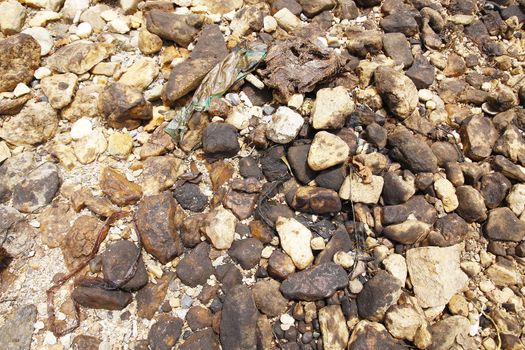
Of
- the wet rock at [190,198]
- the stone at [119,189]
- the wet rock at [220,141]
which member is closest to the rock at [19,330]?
the stone at [119,189]

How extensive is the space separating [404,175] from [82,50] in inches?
109

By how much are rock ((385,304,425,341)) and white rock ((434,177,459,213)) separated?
2.68ft

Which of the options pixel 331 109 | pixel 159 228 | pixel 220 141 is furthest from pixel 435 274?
pixel 159 228

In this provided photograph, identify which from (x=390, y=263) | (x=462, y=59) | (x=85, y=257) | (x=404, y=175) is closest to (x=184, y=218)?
(x=85, y=257)

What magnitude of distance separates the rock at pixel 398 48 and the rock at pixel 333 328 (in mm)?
2119

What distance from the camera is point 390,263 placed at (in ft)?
8.66

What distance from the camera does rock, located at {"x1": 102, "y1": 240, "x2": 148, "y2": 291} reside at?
2.56 meters

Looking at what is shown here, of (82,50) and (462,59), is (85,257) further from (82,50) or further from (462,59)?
(462,59)

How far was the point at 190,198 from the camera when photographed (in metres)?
2.89

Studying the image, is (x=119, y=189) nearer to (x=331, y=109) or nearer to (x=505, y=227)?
(x=331, y=109)

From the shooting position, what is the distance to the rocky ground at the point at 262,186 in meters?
2.52

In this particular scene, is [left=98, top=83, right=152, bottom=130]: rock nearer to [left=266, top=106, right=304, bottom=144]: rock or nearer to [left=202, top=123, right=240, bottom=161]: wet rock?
[left=202, top=123, right=240, bottom=161]: wet rock

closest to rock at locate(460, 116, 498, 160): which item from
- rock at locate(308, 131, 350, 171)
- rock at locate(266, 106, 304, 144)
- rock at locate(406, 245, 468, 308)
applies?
rock at locate(406, 245, 468, 308)

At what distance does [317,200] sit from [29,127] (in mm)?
2253
